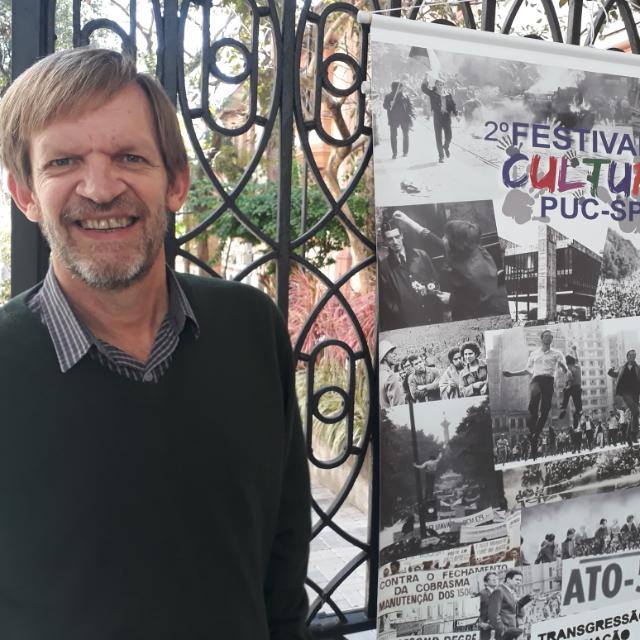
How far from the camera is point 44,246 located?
1.64 meters

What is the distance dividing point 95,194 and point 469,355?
1.06m

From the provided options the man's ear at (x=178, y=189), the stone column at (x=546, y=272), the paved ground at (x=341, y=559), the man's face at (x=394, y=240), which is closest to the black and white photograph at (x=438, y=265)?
the man's face at (x=394, y=240)

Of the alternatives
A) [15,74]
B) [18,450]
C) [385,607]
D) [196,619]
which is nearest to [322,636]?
[385,607]

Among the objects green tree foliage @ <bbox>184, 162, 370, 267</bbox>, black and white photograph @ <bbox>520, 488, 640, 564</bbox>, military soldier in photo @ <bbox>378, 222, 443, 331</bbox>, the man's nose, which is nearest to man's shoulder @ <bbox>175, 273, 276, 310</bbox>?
the man's nose

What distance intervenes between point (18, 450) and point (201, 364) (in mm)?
321

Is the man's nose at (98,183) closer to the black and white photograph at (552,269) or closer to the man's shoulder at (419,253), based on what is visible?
the man's shoulder at (419,253)

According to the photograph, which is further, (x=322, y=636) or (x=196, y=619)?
(x=322, y=636)

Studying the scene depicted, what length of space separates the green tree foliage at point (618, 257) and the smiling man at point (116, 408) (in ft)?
3.79

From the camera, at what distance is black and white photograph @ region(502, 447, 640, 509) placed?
1.91 m

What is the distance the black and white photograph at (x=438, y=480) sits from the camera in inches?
70.4

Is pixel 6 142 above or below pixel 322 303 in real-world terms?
above

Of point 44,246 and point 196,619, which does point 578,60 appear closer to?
point 44,246

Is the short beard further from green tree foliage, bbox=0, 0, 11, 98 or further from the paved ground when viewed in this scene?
the paved ground

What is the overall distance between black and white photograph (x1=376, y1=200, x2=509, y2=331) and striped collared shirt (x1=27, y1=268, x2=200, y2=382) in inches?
25.4
